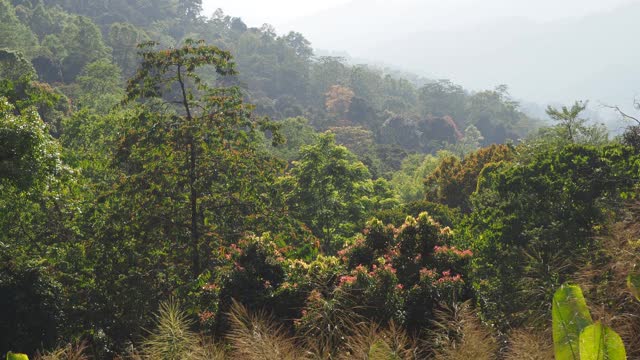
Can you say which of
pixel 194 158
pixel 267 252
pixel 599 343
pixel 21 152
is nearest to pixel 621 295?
pixel 599 343

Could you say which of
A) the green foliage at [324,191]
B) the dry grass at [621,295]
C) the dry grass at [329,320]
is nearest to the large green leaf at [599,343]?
the dry grass at [621,295]

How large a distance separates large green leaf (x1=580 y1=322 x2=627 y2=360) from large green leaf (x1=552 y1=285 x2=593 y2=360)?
1.44 ft

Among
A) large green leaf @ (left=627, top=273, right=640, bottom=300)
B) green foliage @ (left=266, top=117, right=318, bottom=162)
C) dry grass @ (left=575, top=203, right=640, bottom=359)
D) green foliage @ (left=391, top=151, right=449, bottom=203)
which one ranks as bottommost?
green foliage @ (left=391, top=151, right=449, bottom=203)

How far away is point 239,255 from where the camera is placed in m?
10.8

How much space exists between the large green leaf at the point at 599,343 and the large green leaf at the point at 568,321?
0.44m

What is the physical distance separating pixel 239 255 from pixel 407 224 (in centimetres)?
350

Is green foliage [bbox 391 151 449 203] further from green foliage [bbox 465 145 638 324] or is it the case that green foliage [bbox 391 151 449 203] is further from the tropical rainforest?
green foliage [bbox 465 145 638 324]

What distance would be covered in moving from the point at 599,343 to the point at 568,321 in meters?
0.54

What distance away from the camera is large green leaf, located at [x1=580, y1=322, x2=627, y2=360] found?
452cm

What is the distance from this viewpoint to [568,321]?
16.5ft

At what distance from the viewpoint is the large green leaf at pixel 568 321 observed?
16.5 ft

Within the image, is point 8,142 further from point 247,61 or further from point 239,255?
point 247,61

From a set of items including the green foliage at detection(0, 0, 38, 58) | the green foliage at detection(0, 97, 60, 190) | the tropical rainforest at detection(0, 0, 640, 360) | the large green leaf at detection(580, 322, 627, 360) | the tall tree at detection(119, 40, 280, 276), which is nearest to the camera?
the large green leaf at detection(580, 322, 627, 360)

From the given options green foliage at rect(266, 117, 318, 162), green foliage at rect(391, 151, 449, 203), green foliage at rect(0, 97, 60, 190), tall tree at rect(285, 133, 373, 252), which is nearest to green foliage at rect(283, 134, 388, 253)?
tall tree at rect(285, 133, 373, 252)
